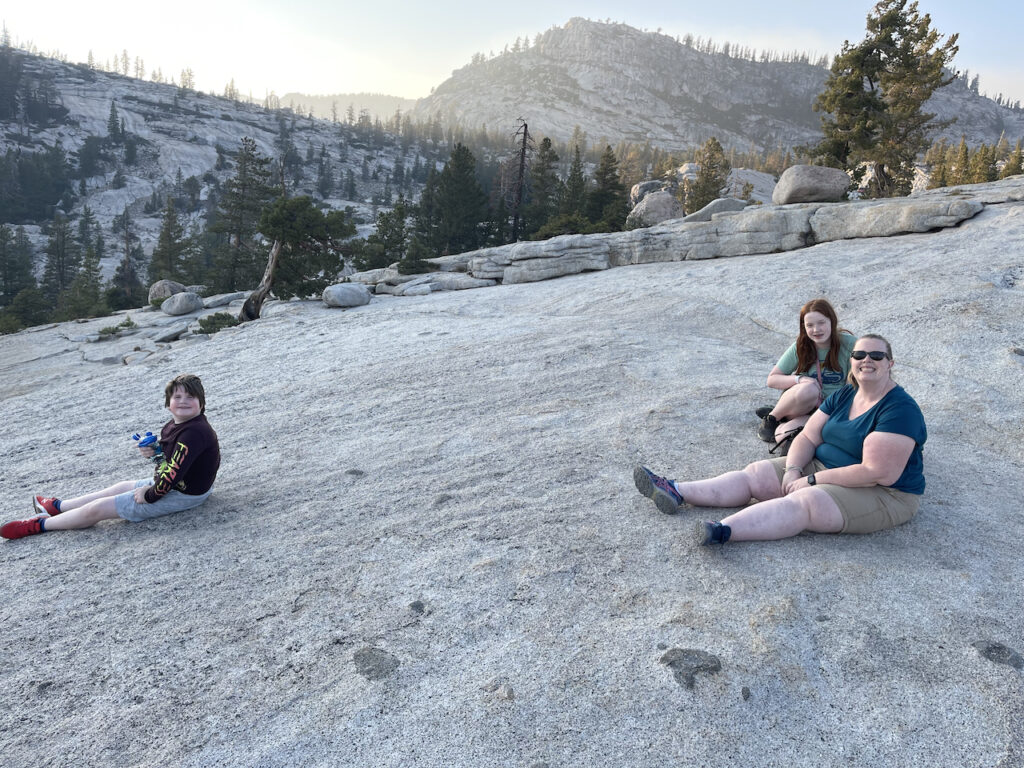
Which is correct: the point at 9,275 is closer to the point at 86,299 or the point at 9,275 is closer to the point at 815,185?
the point at 86,299

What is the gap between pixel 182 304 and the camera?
22.5 m

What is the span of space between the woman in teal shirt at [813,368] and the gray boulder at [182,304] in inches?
901

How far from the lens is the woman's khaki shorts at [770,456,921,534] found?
12.5 feet

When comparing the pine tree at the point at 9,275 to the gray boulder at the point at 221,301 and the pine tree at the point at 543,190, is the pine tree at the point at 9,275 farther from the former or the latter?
the pine tree at the point at 543,190

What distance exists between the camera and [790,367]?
5.69 m

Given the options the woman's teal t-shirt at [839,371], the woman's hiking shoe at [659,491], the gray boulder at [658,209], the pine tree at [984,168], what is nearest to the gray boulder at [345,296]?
the woman's teal t-shirt at [839,371]

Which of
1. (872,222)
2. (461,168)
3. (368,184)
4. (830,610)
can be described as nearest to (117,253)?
(368,184)

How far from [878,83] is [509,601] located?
29.6 meters

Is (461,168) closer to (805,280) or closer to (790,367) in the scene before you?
(805,280)

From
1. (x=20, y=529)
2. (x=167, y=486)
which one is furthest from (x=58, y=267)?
(x=167, y=486)

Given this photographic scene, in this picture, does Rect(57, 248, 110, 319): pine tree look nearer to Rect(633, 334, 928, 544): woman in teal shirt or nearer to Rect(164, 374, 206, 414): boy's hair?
Rect(164, 374, 206, 414): boy's hair

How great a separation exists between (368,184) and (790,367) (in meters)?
121

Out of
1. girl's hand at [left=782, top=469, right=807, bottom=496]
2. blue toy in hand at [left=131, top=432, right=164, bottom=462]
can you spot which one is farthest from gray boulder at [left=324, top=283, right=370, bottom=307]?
girl's hand at [left=782, top=469, right=807, bottom=496]

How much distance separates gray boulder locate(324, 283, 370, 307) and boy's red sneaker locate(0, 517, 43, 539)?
12803 millimetres
